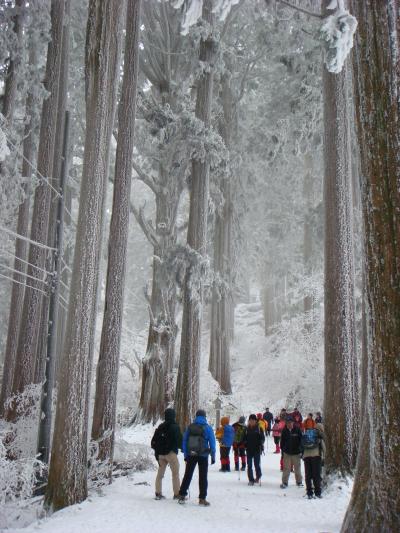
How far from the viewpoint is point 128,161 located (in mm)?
12117

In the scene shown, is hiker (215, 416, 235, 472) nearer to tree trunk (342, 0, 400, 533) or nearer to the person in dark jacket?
the person in dark jacket

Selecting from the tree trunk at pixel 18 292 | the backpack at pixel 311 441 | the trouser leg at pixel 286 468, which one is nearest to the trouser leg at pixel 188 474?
the backpack at pixel 311 441

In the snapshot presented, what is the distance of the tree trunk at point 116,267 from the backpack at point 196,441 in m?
2.54

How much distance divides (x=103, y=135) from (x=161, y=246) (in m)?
8.11

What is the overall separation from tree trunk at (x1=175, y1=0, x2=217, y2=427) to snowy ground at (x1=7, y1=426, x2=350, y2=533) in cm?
385

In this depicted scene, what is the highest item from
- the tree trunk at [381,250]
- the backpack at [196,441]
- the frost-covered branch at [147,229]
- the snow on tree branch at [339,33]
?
the frost-covered branch at [147,229]

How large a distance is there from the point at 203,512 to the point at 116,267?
19.3 feet

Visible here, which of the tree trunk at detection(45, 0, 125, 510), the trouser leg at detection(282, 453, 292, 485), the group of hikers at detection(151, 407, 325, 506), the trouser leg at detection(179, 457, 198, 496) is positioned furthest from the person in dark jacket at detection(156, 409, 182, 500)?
the trouser leg at detection(282, 453, 292, 485)

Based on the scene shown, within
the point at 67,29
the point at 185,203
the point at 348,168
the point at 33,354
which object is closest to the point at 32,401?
the point at 33,354

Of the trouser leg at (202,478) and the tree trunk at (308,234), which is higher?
the tree trunk at (308,234)

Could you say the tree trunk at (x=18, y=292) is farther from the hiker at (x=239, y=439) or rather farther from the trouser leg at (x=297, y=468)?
the trouser leg at (x=297, y=468)

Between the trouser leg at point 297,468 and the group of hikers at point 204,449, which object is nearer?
the group of hikers at point 204,449

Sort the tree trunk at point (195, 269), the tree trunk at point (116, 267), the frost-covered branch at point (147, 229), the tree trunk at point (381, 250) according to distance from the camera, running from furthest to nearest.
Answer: the frost-covered branch at point (147, 229) < the tree trunk at point (195, 269) < the tree trunk at point (116, 267) < the tree trunk at point (381, 250)

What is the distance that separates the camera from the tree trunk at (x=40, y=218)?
1313 centimetres
